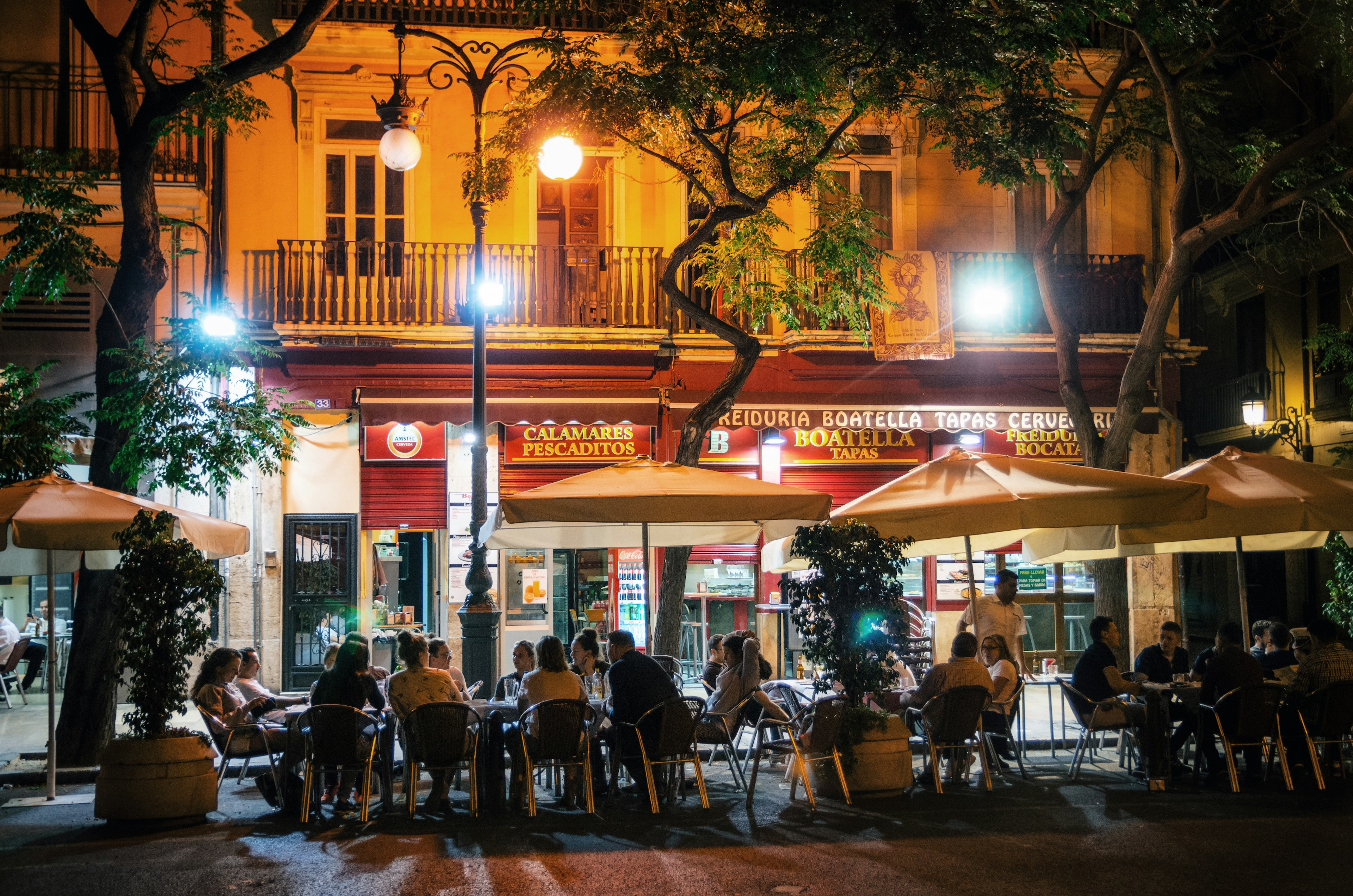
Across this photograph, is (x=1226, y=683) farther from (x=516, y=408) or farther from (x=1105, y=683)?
(x=516, y=408)

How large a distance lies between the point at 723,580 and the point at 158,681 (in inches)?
357

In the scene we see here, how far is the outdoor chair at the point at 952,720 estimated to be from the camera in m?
8.81

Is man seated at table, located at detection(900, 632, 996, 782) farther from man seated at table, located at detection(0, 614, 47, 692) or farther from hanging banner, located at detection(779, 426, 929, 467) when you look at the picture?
Result: man seated at table, located at detection(0, 614, 47, 692)

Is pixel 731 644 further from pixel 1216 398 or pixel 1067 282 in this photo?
pixel 1216 398

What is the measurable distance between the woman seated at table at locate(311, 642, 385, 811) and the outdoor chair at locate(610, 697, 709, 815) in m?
1.83

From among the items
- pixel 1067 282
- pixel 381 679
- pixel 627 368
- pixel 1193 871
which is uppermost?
pixel 1067 282

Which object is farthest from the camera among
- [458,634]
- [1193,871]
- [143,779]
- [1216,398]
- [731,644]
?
[1216,398]

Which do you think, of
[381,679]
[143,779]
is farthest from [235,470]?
[143,779]

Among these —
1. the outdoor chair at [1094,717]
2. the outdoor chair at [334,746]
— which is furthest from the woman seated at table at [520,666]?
the outdoor chair at [1094,717]

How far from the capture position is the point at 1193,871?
656cm

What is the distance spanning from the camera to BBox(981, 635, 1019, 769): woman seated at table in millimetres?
9484

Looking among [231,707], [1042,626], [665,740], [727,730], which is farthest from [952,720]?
[1042,626]

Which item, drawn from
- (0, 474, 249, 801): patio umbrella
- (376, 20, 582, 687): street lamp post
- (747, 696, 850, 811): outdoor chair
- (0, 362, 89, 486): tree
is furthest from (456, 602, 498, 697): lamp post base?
(0, 362, 89, 486): tree

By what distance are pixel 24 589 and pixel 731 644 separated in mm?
13246
